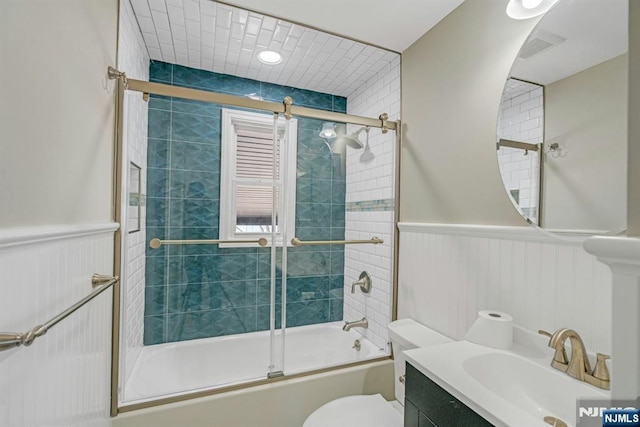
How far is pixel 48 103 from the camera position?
2.94ft

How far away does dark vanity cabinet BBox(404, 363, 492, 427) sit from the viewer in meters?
0.91

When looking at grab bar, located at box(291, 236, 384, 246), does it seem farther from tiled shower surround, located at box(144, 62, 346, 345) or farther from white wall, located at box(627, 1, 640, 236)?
white wall, located at box(627, 1, 640, 236)

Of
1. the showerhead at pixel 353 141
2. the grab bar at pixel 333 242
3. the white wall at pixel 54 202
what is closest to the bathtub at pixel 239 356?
the white wall at pixel 54 202

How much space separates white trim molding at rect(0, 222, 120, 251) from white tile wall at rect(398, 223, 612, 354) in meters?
1.70

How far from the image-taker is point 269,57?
229 centimetres

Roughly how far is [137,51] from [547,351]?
2775 millimetres

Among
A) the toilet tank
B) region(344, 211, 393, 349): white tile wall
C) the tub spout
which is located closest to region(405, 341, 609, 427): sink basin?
the toilet tank

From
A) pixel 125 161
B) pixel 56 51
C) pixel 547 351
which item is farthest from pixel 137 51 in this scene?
pixel 547 351

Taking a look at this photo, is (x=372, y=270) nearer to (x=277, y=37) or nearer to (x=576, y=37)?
(x=576, y=37)

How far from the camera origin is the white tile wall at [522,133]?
1.29 metres

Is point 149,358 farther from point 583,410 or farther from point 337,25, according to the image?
point 337,25

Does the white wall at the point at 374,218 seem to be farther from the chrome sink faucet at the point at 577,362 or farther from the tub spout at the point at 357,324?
the chrome sink faucet at the point at 577,362

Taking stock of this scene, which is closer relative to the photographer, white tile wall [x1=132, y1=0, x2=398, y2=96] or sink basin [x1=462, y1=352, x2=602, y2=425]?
sink basin [x1=462, y1=352, x2=602, y2=425]

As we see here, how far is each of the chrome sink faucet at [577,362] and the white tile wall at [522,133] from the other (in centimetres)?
47
